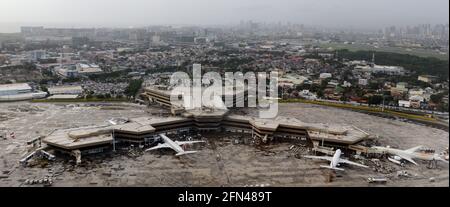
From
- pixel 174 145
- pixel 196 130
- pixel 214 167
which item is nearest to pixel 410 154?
pixel 214 167

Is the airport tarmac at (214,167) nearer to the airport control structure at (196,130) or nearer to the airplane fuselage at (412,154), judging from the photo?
the airplane fuselage at (412,154)

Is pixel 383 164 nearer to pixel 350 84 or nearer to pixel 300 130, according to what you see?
pixel 300 130

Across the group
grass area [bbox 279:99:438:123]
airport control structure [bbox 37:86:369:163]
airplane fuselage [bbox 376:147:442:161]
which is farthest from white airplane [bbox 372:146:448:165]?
grass area [bbox 279:99:438:123]

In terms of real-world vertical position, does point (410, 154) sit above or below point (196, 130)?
below

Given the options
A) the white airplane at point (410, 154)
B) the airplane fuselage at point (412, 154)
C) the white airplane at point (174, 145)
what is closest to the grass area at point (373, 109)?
the white airplane at point (410, 154)

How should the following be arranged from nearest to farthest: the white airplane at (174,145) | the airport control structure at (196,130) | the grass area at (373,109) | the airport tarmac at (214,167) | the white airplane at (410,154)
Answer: the airport tarmac at (214,167)
the white airplane at (410,154)
the white airplane at (174,145)
the airport control structure at (196,130)
the grass area at (373,109)

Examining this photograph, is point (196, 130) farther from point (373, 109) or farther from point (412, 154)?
point (373, 109)

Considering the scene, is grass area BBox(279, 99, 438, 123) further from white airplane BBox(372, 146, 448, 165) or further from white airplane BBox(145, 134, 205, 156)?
white airplane BBox(145, 134, 205, 156)
